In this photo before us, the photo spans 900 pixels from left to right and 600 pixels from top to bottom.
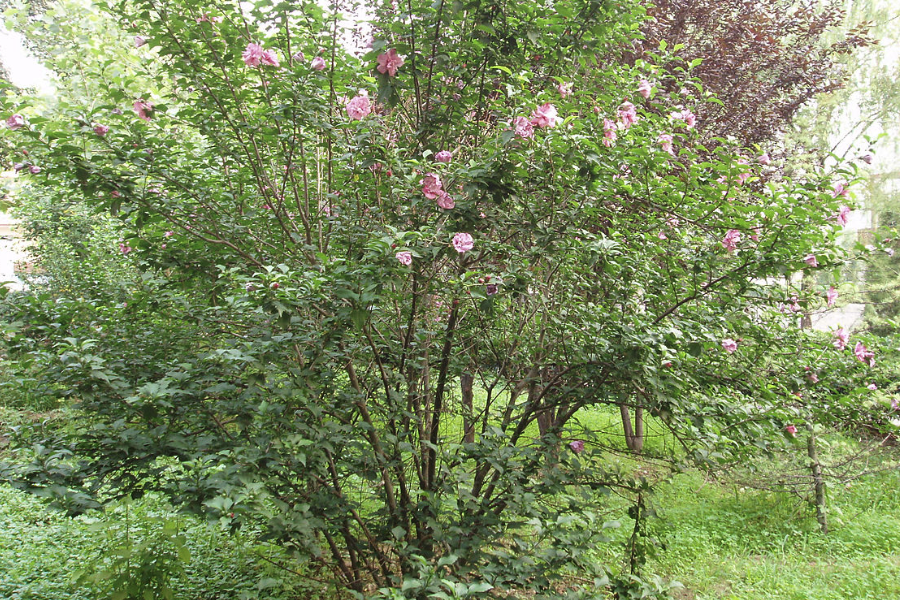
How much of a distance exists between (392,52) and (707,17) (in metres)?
4.94

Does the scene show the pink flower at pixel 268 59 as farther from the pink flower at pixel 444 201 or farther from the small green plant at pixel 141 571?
the small green plant at pixel 141 571

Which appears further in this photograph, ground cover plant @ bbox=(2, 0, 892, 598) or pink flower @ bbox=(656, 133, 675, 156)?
pink flower @ bbox=(656, 133, 675, 156)

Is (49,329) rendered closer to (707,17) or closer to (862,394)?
(862,394)

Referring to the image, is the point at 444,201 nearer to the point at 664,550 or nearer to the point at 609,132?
the point at 609,132

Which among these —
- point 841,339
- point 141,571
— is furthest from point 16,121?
point 841,339

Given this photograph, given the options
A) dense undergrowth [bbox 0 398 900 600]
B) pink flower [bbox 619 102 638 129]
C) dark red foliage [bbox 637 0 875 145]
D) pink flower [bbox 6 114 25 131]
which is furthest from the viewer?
dark red foliage [bbox 637 0 875 145]

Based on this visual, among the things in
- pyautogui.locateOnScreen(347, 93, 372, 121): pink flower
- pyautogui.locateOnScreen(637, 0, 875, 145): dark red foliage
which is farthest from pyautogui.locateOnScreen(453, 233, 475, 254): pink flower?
pyautogui.locateOnScreen(637, 0, 875, 145): dark red foliage

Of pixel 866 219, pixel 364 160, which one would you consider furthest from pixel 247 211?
pixel 866 219

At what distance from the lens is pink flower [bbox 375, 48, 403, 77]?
2.03m

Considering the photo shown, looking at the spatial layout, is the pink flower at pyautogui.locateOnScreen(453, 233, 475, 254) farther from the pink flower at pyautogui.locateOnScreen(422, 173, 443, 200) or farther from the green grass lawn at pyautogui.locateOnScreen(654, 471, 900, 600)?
the green grass lawn at pyautogui.locateOnScreen(654, 471, 900, 600)

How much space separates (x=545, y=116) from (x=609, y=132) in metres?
0.29

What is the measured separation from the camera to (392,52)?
203 cm

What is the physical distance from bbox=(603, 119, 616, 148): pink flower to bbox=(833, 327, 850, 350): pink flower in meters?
1.63

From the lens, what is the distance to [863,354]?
2.68 m
